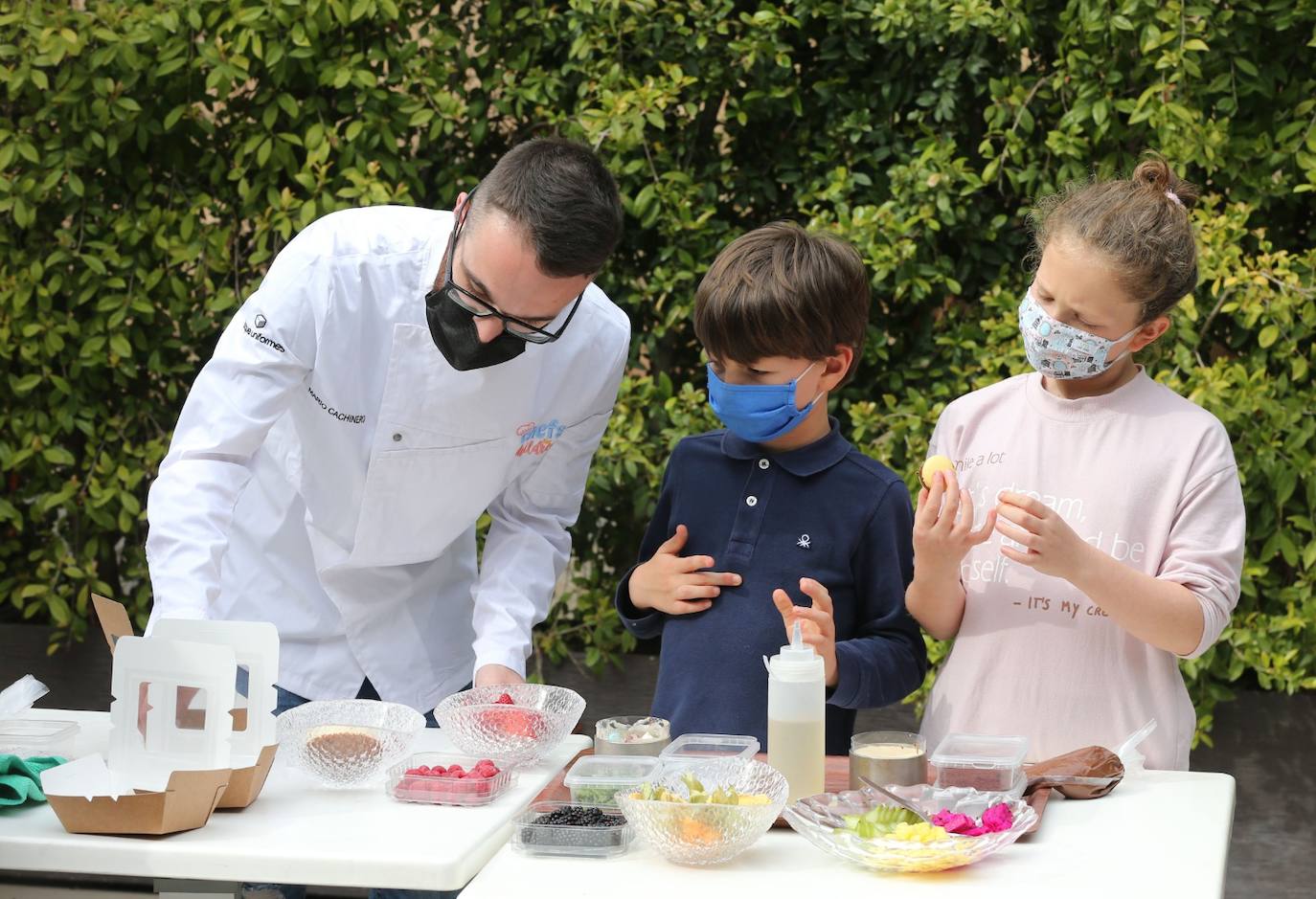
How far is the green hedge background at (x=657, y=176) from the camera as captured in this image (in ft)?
11.0

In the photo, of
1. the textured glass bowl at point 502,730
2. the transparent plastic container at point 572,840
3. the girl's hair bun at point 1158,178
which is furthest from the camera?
the girl's hair bun at point 1158,178

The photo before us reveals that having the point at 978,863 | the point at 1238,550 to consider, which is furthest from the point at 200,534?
the point at 1238,550

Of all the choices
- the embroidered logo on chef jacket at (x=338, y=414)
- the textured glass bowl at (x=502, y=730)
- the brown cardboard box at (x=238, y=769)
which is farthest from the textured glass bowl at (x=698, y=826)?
the embroidered logo on chef jacket at (x=338, y=414)

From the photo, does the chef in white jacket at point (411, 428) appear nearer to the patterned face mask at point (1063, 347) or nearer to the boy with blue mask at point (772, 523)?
the boy with blue mask at point (772, 523)

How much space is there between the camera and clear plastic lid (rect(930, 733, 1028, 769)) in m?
1.91

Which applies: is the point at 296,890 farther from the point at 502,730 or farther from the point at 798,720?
the point at 798,720

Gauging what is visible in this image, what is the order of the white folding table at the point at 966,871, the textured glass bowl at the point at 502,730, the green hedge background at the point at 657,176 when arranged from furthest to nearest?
the green hedge background at the point at 657,176 → the textured glass bowl at the point at 502,730 → the white folding table at the point at 966,871

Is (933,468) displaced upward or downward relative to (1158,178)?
downward

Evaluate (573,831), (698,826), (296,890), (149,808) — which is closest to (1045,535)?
(698,826)

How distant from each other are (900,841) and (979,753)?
1.08 ft

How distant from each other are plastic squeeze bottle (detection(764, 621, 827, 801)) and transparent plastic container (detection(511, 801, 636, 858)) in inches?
9.8

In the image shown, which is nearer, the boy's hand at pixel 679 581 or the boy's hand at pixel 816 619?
the boy's hand at pixel 816 619

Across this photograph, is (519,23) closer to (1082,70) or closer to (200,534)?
(1082,70)

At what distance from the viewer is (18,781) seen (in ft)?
6.05
